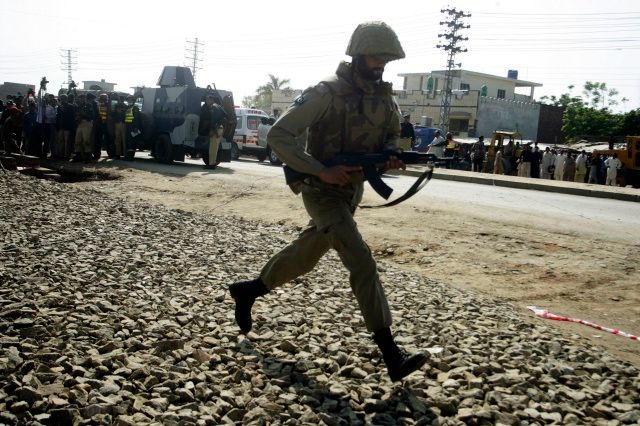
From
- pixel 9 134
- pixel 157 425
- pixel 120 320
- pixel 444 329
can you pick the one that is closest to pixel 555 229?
pixel 444 329

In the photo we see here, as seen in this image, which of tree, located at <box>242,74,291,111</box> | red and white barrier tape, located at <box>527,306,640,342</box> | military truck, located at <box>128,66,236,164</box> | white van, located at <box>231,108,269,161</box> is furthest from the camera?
tree, located at <box>242,74,291,111</box>

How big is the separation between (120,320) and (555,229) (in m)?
6.43

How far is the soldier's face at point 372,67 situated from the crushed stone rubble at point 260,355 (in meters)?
1.57

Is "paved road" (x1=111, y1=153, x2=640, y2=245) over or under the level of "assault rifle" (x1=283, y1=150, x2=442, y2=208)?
under

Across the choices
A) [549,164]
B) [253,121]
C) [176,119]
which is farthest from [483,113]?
[176,119]

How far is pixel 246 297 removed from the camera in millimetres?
3553

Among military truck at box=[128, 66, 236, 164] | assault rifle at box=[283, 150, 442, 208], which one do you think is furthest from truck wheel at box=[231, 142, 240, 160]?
assault rifle at box=[283, 150, 442, 208]

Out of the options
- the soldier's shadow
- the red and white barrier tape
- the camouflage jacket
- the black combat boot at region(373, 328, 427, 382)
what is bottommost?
the soldier's shadow

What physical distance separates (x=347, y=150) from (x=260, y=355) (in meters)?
1.26

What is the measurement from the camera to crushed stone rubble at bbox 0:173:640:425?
2678 millimetres

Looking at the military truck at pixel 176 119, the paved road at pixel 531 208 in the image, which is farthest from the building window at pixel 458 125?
the paved road at pixel 531 208

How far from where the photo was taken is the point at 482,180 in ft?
59.3

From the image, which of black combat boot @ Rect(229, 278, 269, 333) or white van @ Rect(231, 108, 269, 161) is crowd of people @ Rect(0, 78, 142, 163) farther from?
black combat boot @ Rect(229, 278, 269, 333)

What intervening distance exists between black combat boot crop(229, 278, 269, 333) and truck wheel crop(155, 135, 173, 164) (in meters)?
14.0
